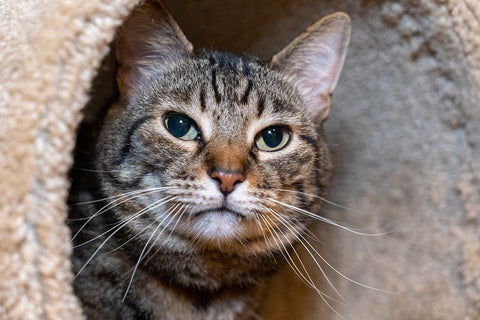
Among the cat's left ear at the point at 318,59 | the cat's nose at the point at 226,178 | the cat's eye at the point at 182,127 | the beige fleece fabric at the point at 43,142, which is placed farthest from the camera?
the cat's left ear at the point at 318,59

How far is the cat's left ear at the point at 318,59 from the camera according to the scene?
4.97 ft

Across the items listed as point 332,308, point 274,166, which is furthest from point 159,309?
point 332,308

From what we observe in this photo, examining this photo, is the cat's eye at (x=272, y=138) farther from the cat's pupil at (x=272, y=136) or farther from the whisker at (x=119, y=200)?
the whisker at (x=119, y=200)

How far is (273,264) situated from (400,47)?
72 cm

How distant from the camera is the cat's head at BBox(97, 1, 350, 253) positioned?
1234mm

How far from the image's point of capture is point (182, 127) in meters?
1.34

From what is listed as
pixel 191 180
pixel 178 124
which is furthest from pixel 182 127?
pixel 191 180

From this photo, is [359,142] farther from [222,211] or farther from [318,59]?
[222,211]

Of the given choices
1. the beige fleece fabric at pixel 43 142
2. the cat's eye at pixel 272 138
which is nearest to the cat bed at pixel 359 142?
the beige fleece fabric at pixel 43 142

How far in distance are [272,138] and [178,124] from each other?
249 mm

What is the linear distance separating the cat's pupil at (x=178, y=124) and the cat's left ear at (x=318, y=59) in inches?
14.3

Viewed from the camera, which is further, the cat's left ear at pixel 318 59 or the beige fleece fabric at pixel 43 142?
the cat's left ear at pixel 318 59

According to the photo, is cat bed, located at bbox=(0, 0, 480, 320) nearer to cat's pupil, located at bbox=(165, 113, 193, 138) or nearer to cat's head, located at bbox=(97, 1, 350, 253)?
cat's head, located at bbox=(97, 1, 350, 253)

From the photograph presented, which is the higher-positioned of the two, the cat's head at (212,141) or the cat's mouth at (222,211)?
the cat's head at (212,141)
